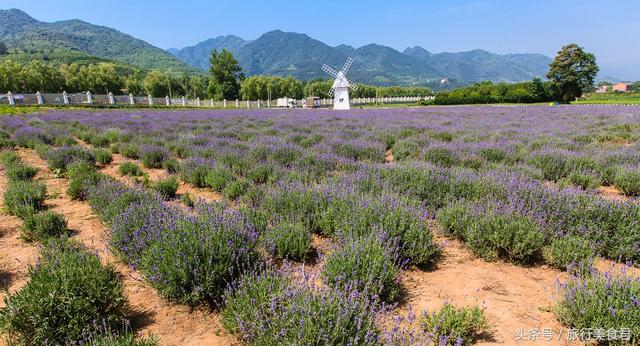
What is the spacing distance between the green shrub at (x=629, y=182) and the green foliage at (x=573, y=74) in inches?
2381

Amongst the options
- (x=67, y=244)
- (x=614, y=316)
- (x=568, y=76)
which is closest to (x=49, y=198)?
(x=67, y=244)

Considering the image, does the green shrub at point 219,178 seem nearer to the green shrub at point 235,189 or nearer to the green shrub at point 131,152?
the green shrub at point 235,189

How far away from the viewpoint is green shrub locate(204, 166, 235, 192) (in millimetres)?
6516

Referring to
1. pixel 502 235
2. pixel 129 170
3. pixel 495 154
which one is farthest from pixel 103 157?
pixel 495 154

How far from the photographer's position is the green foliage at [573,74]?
178ft

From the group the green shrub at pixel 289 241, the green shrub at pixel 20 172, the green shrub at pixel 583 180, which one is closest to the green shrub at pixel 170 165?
the green shrub at pixel 20 172

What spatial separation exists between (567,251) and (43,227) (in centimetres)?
649

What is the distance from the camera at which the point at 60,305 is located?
2574mm

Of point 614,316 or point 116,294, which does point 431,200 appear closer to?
point 614,316

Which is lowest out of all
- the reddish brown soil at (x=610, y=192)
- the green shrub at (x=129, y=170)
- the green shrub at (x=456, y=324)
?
the green shrub at (x=456, y=324)

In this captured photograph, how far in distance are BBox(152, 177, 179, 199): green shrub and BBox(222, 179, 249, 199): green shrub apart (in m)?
1.11

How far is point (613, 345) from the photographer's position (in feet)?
7.88

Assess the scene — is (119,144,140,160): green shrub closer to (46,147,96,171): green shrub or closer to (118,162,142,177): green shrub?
(46,147,96,171): green shrub

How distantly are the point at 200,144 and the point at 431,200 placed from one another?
8.11 meters
